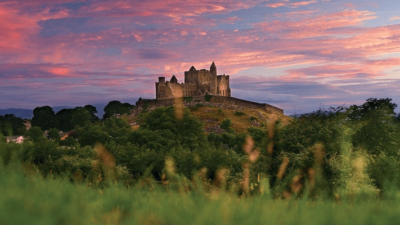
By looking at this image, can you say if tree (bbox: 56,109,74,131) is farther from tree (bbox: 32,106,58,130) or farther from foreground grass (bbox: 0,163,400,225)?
foreground grass (bbox: 0,163,400,225)

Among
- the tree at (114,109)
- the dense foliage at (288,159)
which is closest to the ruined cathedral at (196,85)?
the tree at (114,109)

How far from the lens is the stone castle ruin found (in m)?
136

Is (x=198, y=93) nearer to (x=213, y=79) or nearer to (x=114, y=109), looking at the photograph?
(x=213, y=79)

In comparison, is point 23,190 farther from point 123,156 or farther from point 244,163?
point 123,156

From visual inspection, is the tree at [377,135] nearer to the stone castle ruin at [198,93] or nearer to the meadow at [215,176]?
the meadow at [215,176]

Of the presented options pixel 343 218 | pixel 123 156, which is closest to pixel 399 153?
pixel 123 156

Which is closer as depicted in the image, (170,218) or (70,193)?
(170,218)

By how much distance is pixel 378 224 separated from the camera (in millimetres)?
5262

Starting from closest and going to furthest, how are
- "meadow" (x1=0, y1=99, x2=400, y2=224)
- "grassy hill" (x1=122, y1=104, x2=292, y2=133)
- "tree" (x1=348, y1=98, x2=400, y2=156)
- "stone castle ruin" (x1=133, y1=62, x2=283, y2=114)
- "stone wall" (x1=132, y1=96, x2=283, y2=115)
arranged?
"meadow" (x1=0, y1=99, x2=400, y2=224) → "tree" (x1=348, y1=98, x2=400, y2=156) → "grassy hill" (x1=122, y1=104, x2=292, y2=133) → "stone wall" (x1=132, y1=96, x2=283, y2=115) → "stone castle ruin" (x1=133, y1=62, x2=283, y2=114)

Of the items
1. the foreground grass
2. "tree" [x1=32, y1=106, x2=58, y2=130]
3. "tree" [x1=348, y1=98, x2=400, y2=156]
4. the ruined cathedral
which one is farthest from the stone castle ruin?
the foreground grass

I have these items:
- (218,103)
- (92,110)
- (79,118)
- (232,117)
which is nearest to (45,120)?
(79,118)

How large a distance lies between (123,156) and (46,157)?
32.8ft

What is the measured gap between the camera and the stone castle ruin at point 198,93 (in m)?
136

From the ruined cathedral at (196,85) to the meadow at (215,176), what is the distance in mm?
66642
